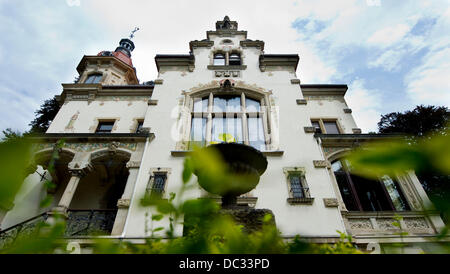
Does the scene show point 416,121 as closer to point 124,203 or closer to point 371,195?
point 371,195

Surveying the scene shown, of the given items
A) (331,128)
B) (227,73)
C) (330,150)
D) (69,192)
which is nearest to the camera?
(69,192)

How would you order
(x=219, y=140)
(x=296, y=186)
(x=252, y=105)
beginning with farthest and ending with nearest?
(x=252, y=105), (x=219, y=140), (x=296, y=186)

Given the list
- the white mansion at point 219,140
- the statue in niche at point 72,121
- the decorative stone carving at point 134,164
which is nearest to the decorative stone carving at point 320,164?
the white mansion at point 219,140

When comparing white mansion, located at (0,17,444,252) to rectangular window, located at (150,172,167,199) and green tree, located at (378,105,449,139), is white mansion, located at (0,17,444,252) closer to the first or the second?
rectangular window, located at (150,172,167,199)

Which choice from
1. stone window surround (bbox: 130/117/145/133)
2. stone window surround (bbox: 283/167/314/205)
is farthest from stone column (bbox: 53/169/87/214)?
stone window surround (bbox: 283/167/314/205)

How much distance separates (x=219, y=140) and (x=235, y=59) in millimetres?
6682

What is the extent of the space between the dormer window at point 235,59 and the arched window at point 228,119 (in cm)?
301

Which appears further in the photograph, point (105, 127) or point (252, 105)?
point (105, 127)

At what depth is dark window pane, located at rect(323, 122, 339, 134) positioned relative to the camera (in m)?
12.5

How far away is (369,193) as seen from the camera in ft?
30.0

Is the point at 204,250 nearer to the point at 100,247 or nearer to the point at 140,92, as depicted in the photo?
the point at 100,247

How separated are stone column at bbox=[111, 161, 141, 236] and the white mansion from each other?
3 centimetres

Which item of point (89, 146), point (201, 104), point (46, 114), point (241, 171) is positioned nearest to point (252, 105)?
point (201, 104)
